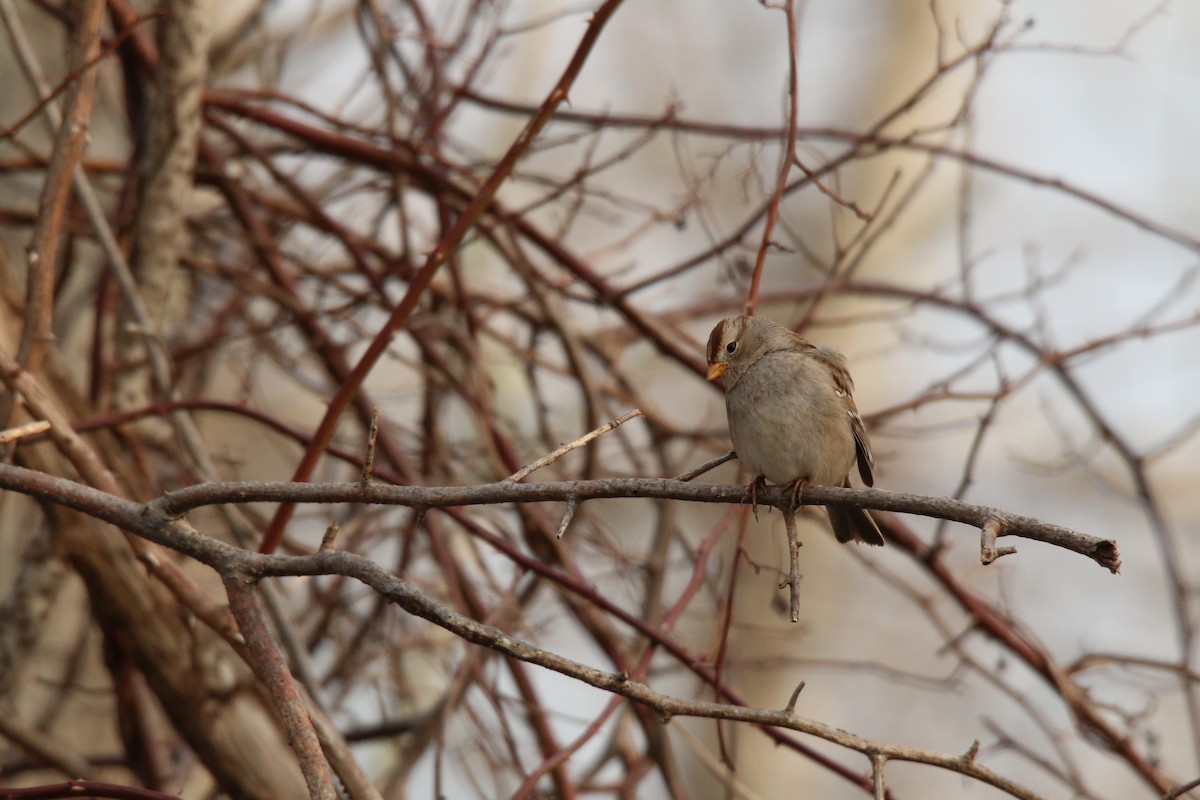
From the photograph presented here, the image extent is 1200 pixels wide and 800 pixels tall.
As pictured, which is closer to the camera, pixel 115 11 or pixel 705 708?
pixel 705 708

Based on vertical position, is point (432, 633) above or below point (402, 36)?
below

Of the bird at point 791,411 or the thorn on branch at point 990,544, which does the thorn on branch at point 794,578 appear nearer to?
the thorn on branch at point 990,544

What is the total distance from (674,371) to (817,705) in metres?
3.37

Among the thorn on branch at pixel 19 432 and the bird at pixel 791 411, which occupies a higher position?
the bird at pixel 791 411

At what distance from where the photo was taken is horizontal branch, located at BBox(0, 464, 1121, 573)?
5.65 ft

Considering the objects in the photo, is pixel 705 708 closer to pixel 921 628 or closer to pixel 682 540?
pixel 682 540

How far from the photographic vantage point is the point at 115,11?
3.51 m

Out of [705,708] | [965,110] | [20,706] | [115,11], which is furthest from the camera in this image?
[20,706]

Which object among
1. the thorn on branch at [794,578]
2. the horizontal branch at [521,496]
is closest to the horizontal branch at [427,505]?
the horizontal branch at [521,496]

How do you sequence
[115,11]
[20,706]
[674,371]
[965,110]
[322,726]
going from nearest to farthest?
[322,726]
[965,110]
[115,11]
[20,706]
[674,371]

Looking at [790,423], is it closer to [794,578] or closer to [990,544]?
[794,578]

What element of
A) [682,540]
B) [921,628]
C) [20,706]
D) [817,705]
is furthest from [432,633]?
[921,628]

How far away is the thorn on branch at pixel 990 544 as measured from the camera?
1.61 metres

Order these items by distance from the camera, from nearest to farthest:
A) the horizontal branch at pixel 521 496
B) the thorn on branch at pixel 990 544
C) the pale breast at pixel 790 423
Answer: the thorn on branch at pixel 990 544 → the horizontal branch at pixel 521 496 → the pale breast at pixel 790 423
